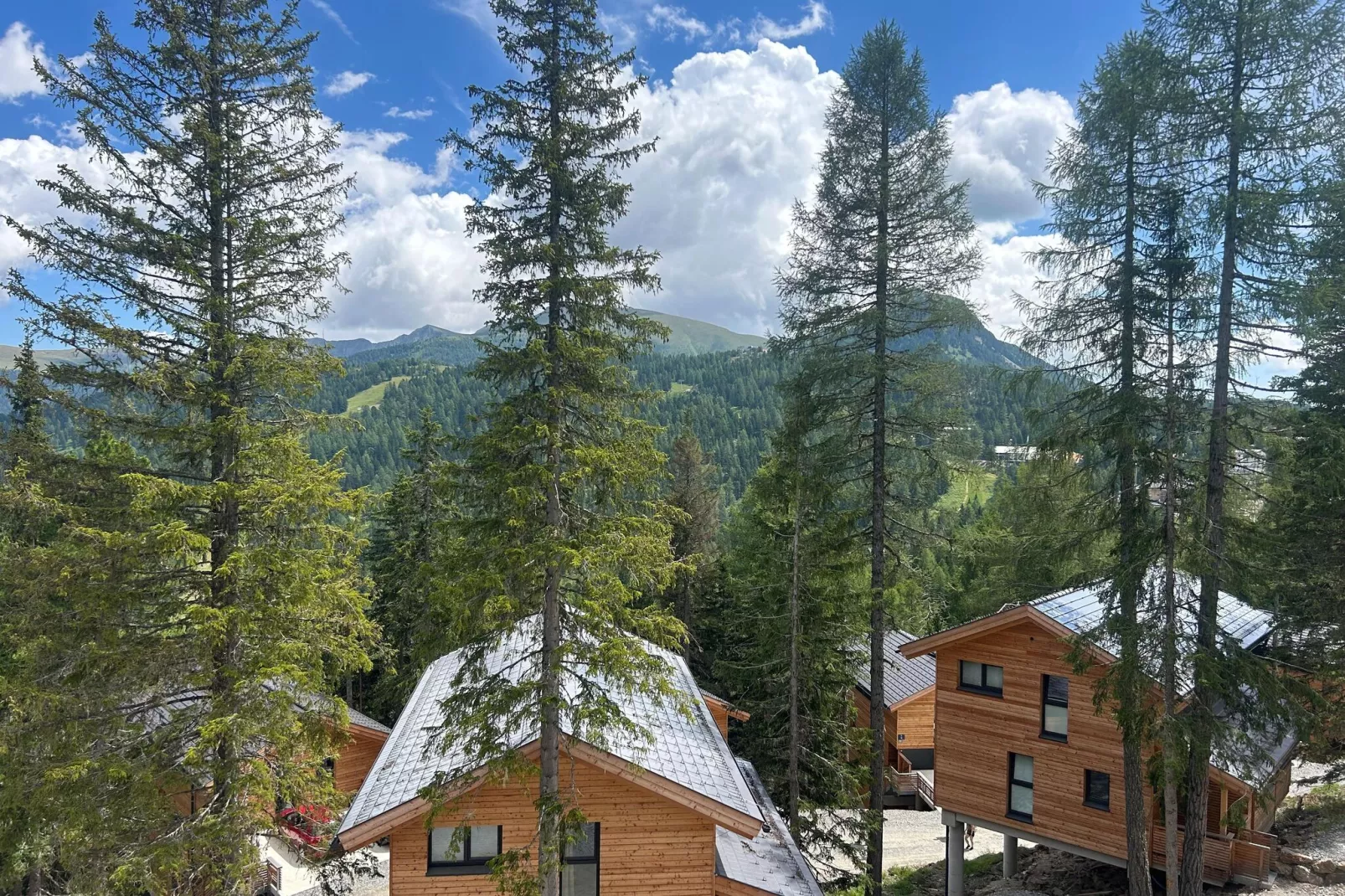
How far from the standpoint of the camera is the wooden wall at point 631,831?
41.1 feet

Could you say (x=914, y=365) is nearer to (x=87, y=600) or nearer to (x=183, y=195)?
(x=183, y=195)

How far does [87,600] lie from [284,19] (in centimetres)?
908

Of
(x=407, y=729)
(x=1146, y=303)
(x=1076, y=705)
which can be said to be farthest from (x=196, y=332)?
(x=1076, y=705)

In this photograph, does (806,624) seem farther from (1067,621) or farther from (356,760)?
(356,760)

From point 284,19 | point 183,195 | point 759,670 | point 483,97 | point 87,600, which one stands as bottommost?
point 759,670

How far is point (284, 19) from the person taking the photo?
11734 mm

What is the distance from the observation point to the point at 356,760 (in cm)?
2695

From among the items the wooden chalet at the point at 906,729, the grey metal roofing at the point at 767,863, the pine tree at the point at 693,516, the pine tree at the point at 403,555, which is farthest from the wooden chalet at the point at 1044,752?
the pine tree at the point at 403,555

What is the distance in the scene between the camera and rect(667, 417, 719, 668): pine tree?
36.2m

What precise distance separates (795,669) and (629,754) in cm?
783

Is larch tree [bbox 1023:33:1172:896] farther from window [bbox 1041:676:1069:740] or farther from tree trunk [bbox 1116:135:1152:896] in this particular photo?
window [bbox 1041:676:1069:740]

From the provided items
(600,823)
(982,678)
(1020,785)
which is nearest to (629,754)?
(600,823)

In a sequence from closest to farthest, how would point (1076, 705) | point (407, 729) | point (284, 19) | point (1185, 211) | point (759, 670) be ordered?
point (284, 19) → point (1185, 211) → point (407, 729) → point (1076, 705) → point (759, 670)

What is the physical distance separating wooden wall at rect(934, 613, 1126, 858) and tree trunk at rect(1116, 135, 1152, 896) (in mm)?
3394
